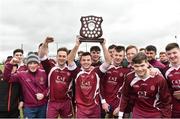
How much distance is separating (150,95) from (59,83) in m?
2.13

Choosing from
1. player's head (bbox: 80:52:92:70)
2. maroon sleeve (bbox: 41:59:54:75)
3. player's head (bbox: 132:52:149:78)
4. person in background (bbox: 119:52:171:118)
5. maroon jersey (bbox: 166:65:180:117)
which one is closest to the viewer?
player's head (bbox: 132:52:149:78)

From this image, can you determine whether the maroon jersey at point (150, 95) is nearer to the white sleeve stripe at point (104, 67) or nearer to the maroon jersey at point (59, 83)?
the white sleeve stripe at point (104, 67)

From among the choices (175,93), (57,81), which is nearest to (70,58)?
(57,81)

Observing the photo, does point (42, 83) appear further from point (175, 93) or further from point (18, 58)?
point (175, 93)

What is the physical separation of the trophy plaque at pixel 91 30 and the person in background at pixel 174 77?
1.30m

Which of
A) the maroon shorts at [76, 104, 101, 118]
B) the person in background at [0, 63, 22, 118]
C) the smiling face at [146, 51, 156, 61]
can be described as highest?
the smiling face at [146, 51, 156, 61]

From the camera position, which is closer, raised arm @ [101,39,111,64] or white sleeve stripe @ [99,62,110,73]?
raised arm @ [101,39,111,64]

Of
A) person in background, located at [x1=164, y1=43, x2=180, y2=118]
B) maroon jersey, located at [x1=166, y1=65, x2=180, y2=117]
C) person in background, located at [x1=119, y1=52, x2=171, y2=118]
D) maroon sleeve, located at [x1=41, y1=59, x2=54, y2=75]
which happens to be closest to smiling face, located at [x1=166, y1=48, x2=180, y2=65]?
person in background, located at [x1=164, y1=43, x2=180, y2=118]

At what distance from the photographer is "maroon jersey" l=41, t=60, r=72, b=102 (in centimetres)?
693

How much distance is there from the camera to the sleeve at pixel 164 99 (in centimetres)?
550

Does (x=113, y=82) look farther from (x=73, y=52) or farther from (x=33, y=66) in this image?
(x=33, y=66)

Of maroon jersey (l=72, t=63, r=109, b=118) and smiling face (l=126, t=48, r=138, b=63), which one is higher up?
smiling face (l=126, t=48, r=138, b=63)

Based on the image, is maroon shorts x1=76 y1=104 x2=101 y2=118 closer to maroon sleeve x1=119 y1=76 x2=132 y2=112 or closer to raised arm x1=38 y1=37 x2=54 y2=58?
maroon sleeve x1=119 y1=76 x2=132 y2=112

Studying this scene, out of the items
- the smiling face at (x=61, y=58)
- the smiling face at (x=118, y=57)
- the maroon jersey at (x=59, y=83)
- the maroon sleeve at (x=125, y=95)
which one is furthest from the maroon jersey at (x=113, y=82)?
the maroon sleeve at (x=125, y=95)
